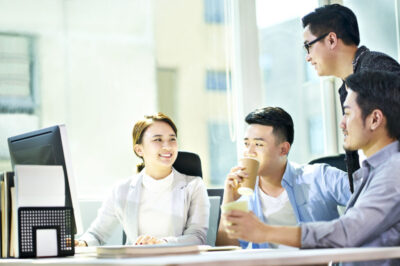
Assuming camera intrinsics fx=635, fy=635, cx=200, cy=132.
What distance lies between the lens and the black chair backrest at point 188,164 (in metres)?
3.36

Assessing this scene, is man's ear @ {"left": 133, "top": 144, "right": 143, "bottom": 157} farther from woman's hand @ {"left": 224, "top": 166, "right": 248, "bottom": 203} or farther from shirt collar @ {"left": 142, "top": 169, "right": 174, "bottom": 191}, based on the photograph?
woman's hand @ {"left": 224, "top": 166, "right": 248, "bottom": 203}

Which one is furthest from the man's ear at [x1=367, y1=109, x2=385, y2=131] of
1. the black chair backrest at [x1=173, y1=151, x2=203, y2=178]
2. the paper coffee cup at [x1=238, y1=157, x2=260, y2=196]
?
the black chair backrest at [x1=173, y1=151, x2=203, y2=178]

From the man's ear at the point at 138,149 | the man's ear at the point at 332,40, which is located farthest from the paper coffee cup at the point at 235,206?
the man's ear at the point at 138,149

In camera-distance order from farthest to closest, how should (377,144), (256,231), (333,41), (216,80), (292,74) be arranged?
(292,74) → (216,80) → (333,41) → (377,144) → (256,231)

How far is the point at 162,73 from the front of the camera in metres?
4.02

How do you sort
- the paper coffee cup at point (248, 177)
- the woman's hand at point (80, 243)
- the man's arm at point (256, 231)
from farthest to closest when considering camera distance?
the woman's hand at point (80, 243) → the paper coffee cup at point (248, 177) → the man's arm at point (256, 231)

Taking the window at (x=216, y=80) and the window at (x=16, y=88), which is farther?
the window at (x=216, y=80)

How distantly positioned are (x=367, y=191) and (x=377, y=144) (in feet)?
0.69

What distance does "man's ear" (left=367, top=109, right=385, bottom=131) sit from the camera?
207 cm

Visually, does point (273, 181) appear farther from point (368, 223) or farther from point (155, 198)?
point (368, 223)

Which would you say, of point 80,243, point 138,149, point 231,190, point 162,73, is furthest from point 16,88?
point 231,190

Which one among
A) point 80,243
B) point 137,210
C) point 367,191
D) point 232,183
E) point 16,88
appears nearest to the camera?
point 367,191

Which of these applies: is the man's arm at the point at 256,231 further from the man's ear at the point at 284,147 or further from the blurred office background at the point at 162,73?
the blurred office background at the point at 162,73

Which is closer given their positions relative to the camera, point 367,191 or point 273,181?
point 367,191
